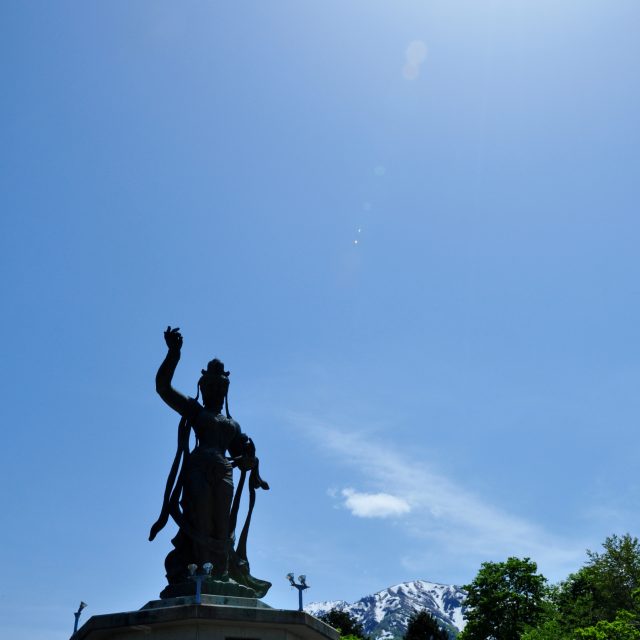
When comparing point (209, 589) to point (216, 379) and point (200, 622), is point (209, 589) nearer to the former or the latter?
point (200, 622)

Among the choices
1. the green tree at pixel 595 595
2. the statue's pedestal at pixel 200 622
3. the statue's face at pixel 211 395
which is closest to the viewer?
the statue's pedestal at pixel 200 622

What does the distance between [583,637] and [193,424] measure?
22.2 m

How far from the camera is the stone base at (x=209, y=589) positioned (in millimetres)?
11359

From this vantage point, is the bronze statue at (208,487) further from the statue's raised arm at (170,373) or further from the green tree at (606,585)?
the green tree at (606,585)

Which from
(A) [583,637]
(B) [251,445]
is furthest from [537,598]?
(B) [251,445]

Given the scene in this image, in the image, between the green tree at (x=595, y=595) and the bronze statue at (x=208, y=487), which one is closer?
the bronze statue at (x=208, y=487)

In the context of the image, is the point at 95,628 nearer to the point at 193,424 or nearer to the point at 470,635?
the point at 193,424

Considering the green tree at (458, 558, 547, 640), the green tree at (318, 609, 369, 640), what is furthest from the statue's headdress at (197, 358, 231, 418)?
the green tree at (318, 609, 369, 640)

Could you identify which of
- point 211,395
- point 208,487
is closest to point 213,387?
point 211,395

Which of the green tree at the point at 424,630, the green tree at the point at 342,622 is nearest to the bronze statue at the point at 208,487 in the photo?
the green tree at the point at 342,622

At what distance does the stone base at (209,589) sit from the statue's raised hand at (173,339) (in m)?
4.20

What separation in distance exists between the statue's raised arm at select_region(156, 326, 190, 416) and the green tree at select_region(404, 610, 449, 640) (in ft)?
142

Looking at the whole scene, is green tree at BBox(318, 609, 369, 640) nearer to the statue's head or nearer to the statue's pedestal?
the statue's head

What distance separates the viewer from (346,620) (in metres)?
51.6
